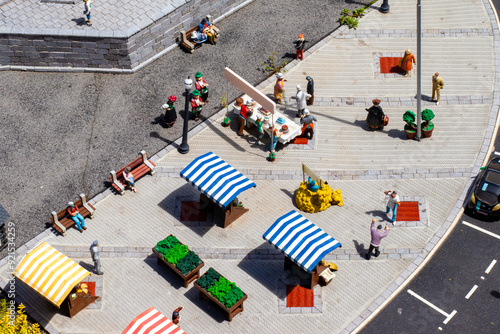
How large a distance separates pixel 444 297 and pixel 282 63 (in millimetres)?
14882

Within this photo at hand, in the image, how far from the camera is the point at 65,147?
3600cm

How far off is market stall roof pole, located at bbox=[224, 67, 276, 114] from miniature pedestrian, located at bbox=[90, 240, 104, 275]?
937 cm

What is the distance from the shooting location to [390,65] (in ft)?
130

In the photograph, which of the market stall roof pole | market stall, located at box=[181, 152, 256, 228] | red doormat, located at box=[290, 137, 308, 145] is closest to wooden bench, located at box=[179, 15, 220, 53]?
the market stall roof pole

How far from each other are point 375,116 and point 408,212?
511 cm

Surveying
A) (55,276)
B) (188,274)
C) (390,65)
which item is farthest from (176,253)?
(390,65)

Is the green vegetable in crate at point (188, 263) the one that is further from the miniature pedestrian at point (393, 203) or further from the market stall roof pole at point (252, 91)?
the miniature pedestrian at point (393, 203)

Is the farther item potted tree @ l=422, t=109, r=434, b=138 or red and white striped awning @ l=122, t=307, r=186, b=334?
potted tree @ l=422, t=109, r=434, b=138

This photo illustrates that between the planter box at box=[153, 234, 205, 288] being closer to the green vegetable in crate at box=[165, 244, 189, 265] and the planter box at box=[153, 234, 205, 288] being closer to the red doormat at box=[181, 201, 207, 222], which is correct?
the green vegetable in crate at box=[165, 244, 189, 265]

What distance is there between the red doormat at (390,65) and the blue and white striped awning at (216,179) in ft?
36.9

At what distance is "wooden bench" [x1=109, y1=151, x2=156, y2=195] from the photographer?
112ft

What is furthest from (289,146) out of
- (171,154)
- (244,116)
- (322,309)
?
(322,309)

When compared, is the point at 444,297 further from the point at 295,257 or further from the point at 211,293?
the point at 211,293

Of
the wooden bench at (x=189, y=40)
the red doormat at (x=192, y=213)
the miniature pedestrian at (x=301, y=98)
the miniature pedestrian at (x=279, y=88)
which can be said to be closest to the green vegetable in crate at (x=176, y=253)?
the red doormat at (x=192, y=213)
